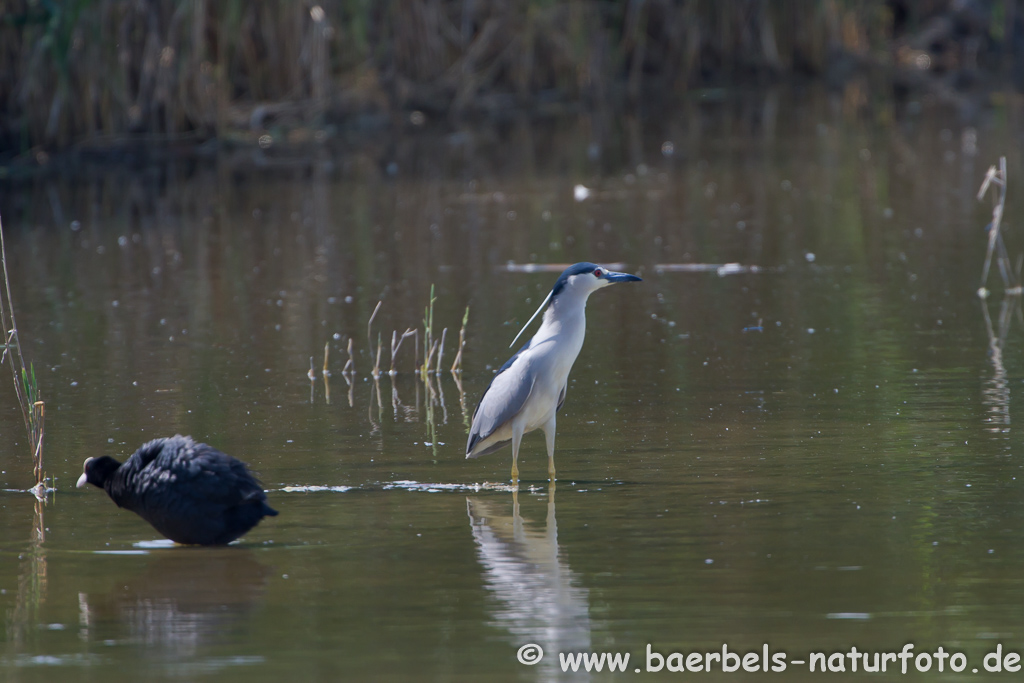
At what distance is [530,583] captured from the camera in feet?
15.3

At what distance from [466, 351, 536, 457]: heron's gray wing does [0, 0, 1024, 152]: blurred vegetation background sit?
31.5ft

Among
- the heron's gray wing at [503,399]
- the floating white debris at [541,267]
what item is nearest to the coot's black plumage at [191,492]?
the heron's gray wing at [503,399]

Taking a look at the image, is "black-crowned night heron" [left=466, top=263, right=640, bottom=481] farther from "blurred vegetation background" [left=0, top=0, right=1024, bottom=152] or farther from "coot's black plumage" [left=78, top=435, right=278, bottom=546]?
"blurred vegetation background" [left=0, top=0, right=1024, bottom=152]

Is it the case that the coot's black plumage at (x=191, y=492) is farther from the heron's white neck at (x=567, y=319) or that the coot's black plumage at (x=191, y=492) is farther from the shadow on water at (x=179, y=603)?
the heron's white neck at (x=567, y=319)

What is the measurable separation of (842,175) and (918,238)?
369cm

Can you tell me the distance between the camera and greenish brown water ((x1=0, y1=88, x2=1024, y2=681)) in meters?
4.30

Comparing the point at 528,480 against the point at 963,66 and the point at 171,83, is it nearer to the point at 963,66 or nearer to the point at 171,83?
the point at 171,83

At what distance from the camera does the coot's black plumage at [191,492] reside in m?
4.91

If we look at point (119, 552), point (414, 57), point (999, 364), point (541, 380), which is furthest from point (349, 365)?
point (414, 57)

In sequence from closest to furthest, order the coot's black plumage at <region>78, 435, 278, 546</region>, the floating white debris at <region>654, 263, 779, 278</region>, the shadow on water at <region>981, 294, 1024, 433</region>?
the coot's black plumage at <region>78, 435, 278, 546</region>
the shadow on water at <region>981, 294, 1024, 433</region>
the floating white debris at <region>654, 263, 779, 278</region>

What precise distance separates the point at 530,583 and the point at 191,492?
1.19m

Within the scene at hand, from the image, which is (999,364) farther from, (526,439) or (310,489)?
(310,489)

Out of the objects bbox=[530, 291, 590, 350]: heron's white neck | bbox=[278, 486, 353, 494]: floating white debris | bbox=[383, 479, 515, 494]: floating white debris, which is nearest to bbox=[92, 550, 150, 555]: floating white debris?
bbox=[278, 486, 353, 494]: floating white debris

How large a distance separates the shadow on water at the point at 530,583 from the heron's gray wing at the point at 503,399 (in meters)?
Answer: 0.42
